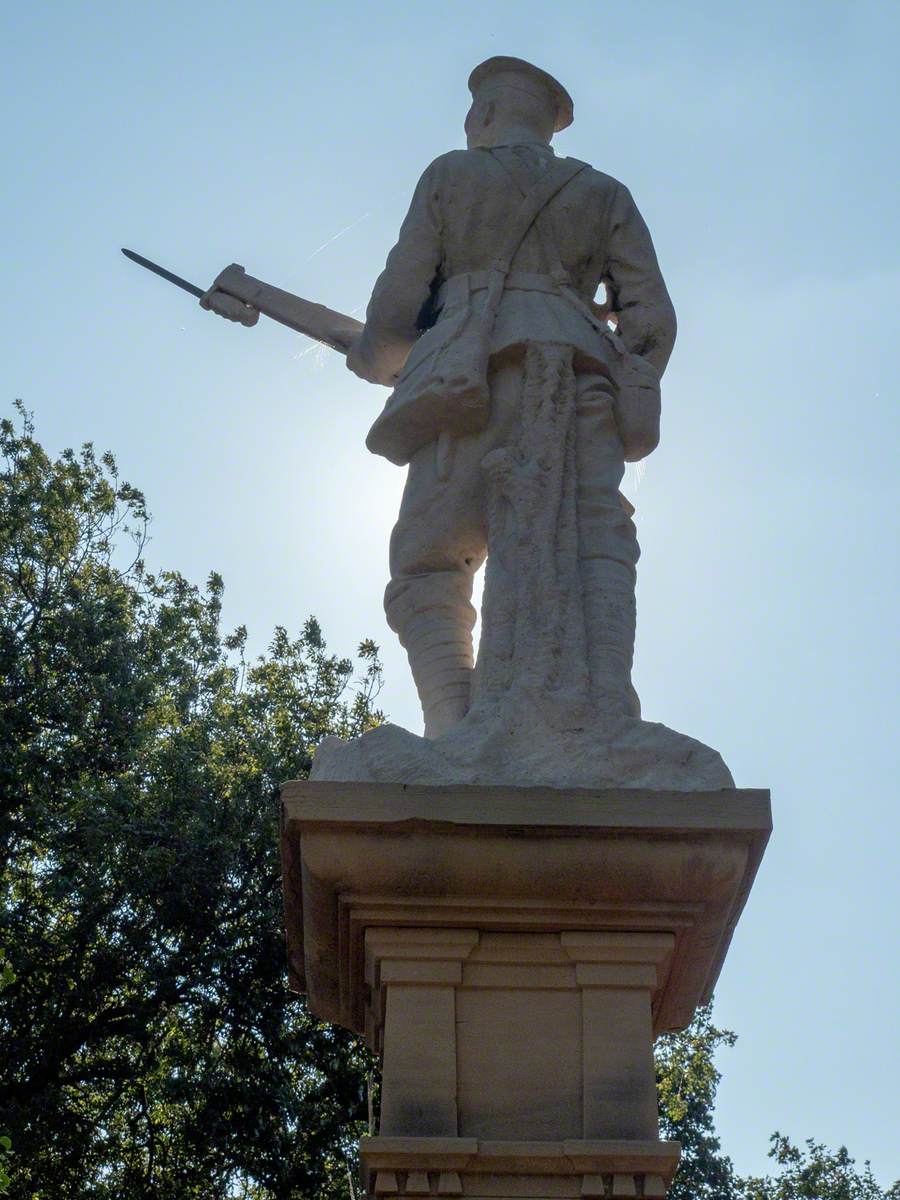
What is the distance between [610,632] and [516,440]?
718 mm

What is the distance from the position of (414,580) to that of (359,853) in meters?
1.19

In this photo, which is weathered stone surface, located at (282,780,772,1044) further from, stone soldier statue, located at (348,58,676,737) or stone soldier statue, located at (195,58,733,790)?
stone soldier statue, located at (348,58,676,737)

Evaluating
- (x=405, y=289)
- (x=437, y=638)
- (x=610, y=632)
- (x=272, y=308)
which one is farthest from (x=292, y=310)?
(x=610, y=632)

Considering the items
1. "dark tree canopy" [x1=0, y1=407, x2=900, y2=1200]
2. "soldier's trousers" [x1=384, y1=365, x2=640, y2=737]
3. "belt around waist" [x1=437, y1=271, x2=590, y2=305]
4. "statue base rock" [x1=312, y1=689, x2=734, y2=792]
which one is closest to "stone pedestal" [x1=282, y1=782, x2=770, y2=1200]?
"statue base rock" [x1=312, y1=689, x2=734, y2=792]

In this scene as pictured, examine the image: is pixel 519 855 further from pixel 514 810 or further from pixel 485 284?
pixel 485 284

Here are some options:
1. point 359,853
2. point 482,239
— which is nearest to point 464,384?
point 482,239

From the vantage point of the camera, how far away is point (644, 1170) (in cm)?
385

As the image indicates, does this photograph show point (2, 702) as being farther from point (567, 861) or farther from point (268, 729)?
point (567, 861)

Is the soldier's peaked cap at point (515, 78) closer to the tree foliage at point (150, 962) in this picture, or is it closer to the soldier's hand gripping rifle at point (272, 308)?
the soldier's hand gripping rifle at point (272, 308)

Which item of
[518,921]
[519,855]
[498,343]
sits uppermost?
[498,343]

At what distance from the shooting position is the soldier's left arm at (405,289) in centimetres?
560

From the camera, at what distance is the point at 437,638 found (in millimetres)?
4977

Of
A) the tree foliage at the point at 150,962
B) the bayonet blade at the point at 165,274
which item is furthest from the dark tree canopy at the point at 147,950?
the bayonet blade at the point at 165,274

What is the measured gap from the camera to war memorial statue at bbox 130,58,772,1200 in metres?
3.98
